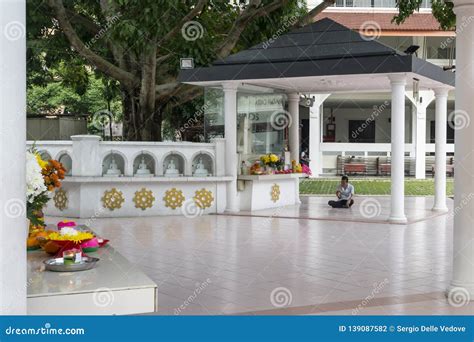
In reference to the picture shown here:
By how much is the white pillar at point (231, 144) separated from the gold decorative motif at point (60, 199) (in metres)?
3.51

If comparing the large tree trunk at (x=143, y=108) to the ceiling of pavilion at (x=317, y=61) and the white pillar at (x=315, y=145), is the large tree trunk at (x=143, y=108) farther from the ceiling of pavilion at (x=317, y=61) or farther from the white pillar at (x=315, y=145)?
the white pillar at (x=315, y=145)

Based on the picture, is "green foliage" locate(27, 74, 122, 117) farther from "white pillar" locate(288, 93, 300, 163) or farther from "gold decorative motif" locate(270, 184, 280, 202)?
"gold decorative motif" locate(270, 184, 280, 202)

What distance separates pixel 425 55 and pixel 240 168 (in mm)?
18146

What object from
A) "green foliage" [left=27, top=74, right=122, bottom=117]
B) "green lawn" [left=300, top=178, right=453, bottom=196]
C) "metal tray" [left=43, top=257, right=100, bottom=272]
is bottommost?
"green lawn" [left=300, top=178, right=453, bottom=196]

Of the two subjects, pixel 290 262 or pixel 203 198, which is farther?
pixel 203 198

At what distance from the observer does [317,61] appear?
13.9m

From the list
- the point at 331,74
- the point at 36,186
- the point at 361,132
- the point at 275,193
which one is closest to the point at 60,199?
the point at 275,193

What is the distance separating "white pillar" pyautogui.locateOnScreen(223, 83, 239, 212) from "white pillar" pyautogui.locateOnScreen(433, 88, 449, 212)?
15.6 ft

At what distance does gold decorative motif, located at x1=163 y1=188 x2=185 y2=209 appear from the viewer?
1493 cm

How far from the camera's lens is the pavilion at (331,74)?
1334 centimetres

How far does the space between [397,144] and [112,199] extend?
5.90m

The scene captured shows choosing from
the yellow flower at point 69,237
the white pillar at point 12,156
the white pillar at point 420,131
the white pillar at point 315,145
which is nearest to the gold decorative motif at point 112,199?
the yellow flower at point 69,237

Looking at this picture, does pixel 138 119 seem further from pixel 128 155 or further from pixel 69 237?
pixel 69 237

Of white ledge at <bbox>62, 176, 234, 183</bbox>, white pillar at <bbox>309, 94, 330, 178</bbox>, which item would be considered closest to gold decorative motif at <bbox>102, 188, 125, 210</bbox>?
white ledge at <bbox>62, 176, 234, 183</bbox>
